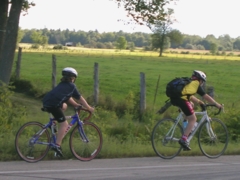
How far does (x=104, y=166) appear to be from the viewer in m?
9.78

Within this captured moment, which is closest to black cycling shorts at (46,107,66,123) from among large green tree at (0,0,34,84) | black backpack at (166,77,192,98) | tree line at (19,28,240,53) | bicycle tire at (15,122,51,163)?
bicycle tire at (15,122,51,163)

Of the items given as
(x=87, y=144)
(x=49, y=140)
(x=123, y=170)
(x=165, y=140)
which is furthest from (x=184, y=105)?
(x=49, y=140)

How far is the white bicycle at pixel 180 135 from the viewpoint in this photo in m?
11.4

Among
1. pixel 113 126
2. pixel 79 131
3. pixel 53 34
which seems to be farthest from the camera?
pixel 53 34

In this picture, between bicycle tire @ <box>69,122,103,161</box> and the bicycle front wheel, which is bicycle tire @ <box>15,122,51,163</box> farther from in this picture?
the bicycle front wheel

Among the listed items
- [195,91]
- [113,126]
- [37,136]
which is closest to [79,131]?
[37,136]

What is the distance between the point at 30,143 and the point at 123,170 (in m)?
1.88

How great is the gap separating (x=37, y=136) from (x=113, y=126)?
4.47 m

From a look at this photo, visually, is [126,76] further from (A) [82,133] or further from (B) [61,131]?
(B) [61,131]

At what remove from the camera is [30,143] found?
997 centimetres

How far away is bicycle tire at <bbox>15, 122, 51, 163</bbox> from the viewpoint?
9.93 metres

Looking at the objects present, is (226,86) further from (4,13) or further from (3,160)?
(3,160)

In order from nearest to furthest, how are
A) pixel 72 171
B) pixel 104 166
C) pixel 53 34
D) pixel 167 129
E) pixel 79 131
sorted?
pixel 72 171, pixel 104 166, pixel 79 131, pixel 167 129, pixel 53 34

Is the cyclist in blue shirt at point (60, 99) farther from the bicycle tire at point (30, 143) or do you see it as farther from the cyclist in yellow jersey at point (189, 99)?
the cyclist in yellow jersey at point (189, 99)
